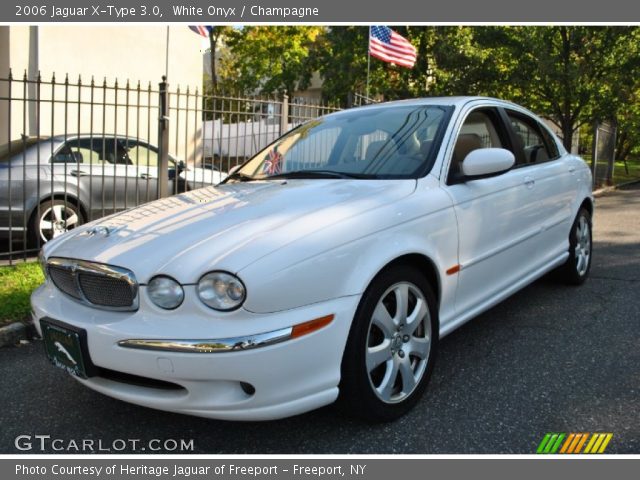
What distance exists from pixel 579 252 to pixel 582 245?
0.27 feet

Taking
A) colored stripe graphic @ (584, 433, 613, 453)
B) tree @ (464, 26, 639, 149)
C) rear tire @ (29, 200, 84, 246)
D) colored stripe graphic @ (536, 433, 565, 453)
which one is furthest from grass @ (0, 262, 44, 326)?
tree @ (464, 26, 639, 149)

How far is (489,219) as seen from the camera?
3473 millimetres

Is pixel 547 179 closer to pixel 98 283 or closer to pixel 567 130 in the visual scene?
pixel 98 283

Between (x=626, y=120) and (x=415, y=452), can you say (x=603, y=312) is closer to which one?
(x=415, y=452)

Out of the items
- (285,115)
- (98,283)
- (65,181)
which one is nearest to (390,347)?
(98,283)

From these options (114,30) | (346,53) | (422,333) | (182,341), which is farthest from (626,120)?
(182,341)

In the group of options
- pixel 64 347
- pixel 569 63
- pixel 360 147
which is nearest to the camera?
pixel 64 347

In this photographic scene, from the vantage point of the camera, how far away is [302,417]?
282 cm

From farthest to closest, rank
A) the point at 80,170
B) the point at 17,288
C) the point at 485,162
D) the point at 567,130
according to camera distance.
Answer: the point at 567,130 → the point at 80,170 → the point at 17,288 → the point at 485,162

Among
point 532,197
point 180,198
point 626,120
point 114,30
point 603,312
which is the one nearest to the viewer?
point 180,198

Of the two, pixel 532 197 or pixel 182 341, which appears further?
pixel 532 197

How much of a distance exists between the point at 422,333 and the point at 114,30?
13.6m

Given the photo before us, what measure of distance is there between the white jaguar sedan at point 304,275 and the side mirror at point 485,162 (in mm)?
13
